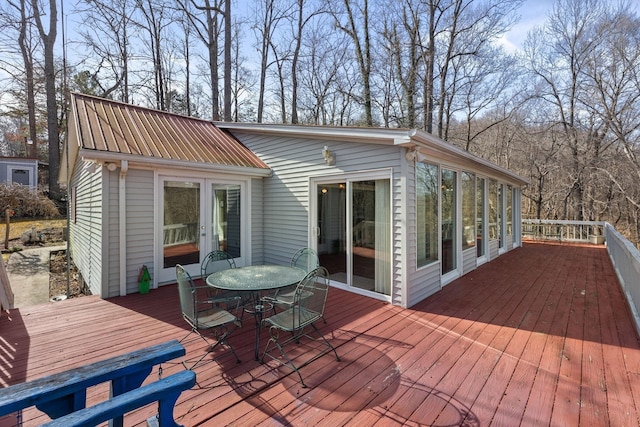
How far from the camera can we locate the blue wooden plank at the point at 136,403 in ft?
3.12

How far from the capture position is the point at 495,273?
252 inches

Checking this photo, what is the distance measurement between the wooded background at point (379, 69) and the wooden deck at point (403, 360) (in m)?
9.83

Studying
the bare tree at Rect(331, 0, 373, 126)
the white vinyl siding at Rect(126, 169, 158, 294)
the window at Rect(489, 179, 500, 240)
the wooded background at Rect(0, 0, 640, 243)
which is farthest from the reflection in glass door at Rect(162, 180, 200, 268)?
the bare tree at Rect(331, 0, 373, 126)

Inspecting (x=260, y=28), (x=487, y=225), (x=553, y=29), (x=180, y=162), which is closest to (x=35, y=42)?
(x=260, y=28)

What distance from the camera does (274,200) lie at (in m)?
6.32

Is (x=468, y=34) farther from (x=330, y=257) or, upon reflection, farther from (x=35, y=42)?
(x=35, y=42)

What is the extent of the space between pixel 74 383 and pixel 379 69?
14348 millimetres

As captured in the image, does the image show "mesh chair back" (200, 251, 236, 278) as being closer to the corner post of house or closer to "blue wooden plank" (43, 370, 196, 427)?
the corner post of house

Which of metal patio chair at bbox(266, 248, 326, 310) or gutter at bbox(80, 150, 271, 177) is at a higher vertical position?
gutter at bbox(80, 150, 271, 177)

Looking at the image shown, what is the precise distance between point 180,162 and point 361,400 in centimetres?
454

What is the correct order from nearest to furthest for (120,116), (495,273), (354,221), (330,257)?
(354,221) < (330,257) < (120,116) < (495,273)

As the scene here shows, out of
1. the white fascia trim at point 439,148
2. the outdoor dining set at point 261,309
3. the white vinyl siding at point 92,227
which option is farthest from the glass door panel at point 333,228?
the white vinyl siding at point 92,227

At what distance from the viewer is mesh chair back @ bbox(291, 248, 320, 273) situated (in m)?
4.46

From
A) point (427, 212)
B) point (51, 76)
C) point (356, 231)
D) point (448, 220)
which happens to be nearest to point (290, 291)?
point (356, 231)
